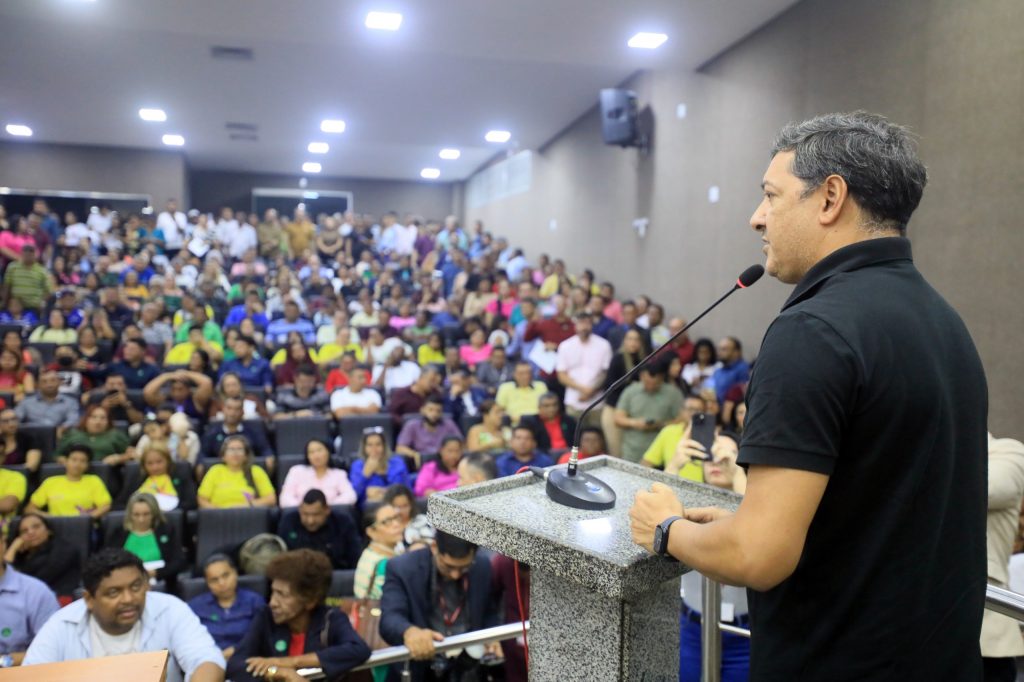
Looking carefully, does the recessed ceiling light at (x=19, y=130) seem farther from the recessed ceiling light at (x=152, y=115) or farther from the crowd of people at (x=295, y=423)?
the recessed ceiling light at (x=152, y=115)

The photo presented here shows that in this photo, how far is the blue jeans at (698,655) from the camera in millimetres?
2426

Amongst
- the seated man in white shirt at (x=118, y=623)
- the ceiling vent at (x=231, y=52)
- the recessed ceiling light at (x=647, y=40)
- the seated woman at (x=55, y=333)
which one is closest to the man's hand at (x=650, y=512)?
the seated man in white shirt at (x=118, y=623)

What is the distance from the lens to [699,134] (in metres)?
7.15

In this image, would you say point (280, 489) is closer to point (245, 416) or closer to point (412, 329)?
point (245, 416)

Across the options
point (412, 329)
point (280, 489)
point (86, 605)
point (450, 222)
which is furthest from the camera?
point (450, 222)

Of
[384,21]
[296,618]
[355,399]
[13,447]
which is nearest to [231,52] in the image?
[384,21]

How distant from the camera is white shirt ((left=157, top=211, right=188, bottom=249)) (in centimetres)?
1257

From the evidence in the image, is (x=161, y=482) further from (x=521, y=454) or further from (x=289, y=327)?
(x=289, y=327)

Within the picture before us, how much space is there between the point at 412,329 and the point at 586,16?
3.81 meters

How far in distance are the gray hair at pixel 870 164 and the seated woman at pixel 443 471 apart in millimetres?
4314

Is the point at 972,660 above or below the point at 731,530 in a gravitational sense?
below

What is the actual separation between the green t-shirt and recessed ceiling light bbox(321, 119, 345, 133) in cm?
792

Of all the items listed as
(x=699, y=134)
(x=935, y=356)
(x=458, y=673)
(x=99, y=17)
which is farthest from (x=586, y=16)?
(x=935, y=356)

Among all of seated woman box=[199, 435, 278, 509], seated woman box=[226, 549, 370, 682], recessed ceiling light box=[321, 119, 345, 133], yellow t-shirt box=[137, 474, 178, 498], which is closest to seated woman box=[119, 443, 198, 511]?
yellow t-shirt box=[137, 474, 178, 498]
